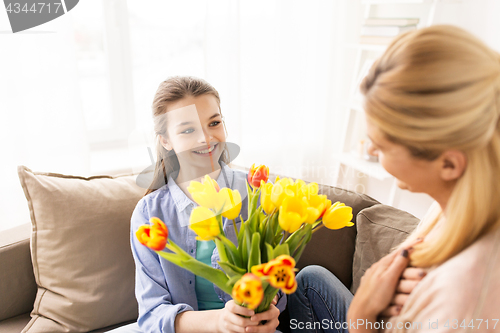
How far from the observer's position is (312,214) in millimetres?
561

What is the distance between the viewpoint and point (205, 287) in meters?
1.00

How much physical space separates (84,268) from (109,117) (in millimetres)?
780

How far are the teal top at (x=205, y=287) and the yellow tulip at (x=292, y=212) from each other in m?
0.45

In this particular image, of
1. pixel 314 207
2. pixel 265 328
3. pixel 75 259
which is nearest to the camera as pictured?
pixel 314 207

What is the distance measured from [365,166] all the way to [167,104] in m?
1.53

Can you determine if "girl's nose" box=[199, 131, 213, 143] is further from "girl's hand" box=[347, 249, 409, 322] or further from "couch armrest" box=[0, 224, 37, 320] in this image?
"couch armrest" box=[0, 224, 37, 320]

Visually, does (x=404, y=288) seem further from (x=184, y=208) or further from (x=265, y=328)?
(x=184, y=208)

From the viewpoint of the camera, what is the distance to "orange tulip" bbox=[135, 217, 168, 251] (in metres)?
0.55

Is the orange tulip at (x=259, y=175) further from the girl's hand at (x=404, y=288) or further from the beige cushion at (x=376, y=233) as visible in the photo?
the beige cushion at (x=376, y=233)

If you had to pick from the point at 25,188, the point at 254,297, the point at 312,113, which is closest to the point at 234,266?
the point at 254,297

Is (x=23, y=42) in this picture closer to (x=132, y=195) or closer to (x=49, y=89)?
(x=49, y=89)

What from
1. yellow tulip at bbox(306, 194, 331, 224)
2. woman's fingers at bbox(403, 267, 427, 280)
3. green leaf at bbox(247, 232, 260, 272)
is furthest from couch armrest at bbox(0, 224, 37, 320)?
woman's fingers at bbox(403, 267, 427, 280)

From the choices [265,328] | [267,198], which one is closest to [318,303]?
[265,328]

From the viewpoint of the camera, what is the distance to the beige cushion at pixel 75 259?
1126mm
